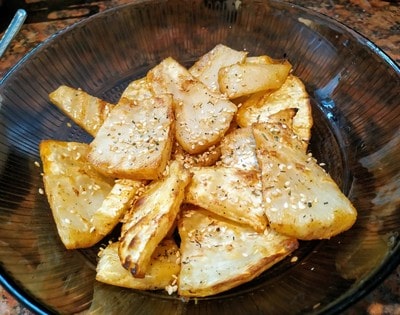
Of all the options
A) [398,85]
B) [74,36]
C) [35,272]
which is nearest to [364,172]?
[398,85]

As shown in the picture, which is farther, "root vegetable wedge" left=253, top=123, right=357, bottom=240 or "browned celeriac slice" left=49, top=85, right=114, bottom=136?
"browned celeriac slice" left=49, top=85, right=114, bottom=136

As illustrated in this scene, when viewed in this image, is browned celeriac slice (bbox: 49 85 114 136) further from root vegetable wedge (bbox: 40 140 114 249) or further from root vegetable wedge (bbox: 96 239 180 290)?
root vegetable wedge (bbox: 96 239 180 290)

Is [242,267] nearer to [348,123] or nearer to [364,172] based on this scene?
[364,172]

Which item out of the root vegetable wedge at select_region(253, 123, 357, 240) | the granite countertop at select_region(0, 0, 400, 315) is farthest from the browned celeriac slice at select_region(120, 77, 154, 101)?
the granite countertop at select_region(0, 0, 400, 315)

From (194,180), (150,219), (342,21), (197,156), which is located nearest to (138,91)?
(197,156)

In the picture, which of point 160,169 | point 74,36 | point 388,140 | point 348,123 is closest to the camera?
point 160,169

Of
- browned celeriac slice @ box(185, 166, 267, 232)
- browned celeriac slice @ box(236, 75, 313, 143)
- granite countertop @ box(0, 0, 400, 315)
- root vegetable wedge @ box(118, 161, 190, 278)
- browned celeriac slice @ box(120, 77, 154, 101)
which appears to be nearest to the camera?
root vegetable wedge @ box(118, 161, 190, 278)

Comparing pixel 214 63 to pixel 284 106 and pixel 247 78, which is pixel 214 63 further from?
pixel 284 106
